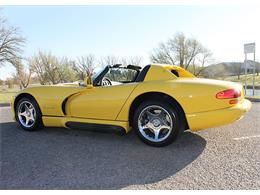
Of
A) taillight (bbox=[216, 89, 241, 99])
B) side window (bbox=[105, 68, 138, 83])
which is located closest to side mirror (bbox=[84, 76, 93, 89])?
side window (bbox=[105, 68, 138, 83])

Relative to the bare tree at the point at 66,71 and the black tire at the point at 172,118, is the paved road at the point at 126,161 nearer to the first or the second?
the black tire at the point at 172,118

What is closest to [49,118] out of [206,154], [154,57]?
[206,154]

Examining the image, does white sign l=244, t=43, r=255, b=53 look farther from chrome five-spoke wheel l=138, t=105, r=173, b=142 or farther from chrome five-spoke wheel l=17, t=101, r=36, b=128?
chrome five-spoke wheel l=17, t=101, r=36, b=128

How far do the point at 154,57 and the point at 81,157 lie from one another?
123ft

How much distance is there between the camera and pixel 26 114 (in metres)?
4.51

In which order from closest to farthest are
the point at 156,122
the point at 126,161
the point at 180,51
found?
the point at 126,161 → the point at 156,122 → the point at 180,51

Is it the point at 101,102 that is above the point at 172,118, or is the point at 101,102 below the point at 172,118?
above

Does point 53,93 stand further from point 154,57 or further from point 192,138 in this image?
point 154,57

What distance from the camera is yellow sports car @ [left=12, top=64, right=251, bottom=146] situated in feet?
10.7

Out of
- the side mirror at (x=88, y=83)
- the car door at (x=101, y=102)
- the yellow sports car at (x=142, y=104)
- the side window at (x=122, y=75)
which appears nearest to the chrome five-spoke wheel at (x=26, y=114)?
the yellow sports car at (x=142, y=104)

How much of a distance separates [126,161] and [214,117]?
1.36 meters

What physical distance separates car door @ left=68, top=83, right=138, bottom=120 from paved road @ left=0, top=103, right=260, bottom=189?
1.37 ft

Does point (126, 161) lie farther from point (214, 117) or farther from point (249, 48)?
point (249, 48)

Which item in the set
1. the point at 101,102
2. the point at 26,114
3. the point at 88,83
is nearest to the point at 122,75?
the point at 88,83
